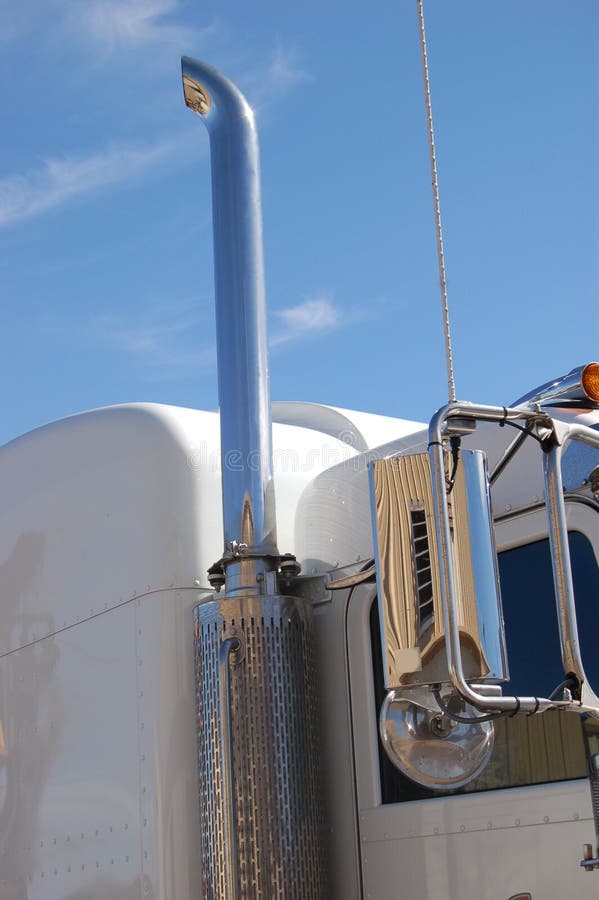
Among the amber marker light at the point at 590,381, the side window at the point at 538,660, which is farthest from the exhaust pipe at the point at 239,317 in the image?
the amber marker light at the point at 590,381

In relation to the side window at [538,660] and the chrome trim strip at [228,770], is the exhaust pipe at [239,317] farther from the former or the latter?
the side window at [538,660]

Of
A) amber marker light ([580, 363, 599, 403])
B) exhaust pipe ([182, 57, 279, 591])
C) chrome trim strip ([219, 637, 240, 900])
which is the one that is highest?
exhaust pipe ([182, 57, 279, 591])

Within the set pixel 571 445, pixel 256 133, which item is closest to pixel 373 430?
pixel 256 133

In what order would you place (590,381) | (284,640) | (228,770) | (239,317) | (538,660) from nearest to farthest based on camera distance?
(590,381), (538,660), (228,770), (284,640), (239,317)

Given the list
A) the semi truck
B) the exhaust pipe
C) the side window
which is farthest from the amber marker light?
the exhaust pipe

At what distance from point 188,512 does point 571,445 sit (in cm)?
132

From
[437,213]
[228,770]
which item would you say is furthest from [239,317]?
[228,770]

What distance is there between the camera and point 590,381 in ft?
9.52

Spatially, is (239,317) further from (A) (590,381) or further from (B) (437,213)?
(A) (590,381)

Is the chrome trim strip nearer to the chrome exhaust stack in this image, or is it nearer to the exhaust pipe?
the chrome exhaust stack

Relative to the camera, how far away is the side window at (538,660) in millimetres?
3068

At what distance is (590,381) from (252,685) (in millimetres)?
1326

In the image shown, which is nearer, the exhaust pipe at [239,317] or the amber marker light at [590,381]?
the amber marker light at [590,381]

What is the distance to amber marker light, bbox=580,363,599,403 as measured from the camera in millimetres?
2889
